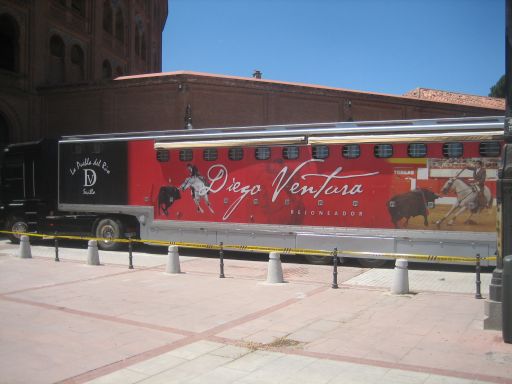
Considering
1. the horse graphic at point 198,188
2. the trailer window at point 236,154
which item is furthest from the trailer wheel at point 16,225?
the trailer window at point 236,154

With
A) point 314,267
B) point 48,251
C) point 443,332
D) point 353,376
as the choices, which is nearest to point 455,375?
point 353,376

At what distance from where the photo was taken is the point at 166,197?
15.1m

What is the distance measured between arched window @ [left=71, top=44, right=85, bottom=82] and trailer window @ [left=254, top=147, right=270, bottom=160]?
23.4m

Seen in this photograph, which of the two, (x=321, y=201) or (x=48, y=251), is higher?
(x=321, y=201)

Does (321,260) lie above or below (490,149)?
below

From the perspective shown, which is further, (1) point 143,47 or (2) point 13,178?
(1) point 143,47

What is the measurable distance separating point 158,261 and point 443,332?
911cm

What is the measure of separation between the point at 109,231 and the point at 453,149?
414 inches

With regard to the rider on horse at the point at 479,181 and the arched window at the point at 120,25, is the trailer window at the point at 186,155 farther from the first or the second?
the arched window at the point at 120,25

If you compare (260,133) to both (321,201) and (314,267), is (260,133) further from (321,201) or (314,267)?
(314,267)

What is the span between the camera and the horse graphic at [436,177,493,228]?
11.4 m

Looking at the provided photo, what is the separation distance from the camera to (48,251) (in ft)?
55.4

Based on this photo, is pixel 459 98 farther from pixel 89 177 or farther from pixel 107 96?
pixel 89 177

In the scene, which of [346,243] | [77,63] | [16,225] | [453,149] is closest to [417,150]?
[453,149]
